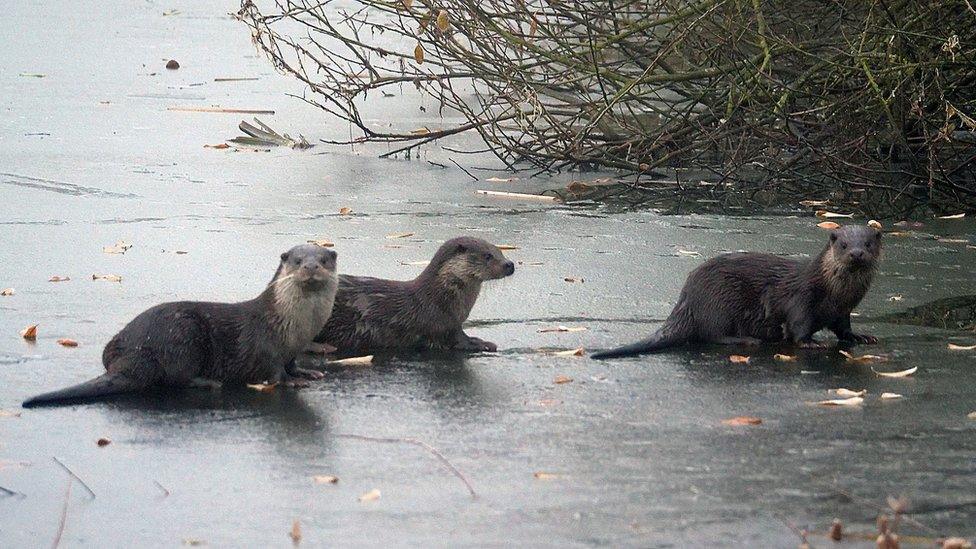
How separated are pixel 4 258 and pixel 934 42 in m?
5.78

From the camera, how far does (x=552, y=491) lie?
4309mm

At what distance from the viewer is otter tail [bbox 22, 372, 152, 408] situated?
5.25 m

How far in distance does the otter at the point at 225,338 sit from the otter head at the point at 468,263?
800mm

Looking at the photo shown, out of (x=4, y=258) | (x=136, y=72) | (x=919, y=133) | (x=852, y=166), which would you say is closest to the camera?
(x=4, y=258)

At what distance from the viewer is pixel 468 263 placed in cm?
682

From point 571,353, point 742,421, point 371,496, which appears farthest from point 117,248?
point 371,496

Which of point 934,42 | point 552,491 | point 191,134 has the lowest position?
point 552,491

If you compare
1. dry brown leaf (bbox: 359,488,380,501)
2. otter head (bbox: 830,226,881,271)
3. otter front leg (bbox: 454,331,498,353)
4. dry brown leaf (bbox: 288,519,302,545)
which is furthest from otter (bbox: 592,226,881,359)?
dry brown leaf (bbox: 288,519,302,545)

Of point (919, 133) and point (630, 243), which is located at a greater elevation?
point (919, 133)

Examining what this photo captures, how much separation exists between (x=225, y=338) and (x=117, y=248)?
2889 mm

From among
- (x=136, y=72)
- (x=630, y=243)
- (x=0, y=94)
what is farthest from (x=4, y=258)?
(x=136, y=72)

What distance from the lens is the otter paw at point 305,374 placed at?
19.4 feet

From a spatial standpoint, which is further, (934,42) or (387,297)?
(934,42)

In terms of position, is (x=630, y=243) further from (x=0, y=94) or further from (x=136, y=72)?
(x=136, y=72)
